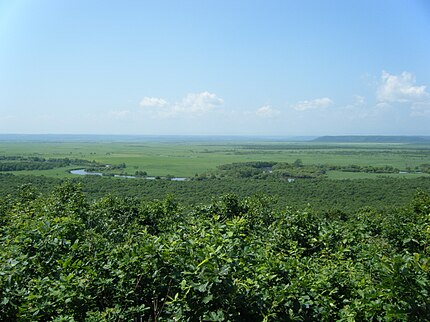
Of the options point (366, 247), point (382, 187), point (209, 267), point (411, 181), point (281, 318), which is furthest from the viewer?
point (411, 181)

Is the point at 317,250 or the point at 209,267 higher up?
the point at 209,267

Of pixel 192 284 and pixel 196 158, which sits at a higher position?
pixel 192 284

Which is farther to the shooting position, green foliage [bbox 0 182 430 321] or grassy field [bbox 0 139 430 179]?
grassy field [bbox 0 139 430 179]

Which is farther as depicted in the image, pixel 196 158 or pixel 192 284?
pixel 196 158

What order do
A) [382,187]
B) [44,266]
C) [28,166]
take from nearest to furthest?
[44,266] < [382,187] < [28,166]

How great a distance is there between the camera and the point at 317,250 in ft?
23.9

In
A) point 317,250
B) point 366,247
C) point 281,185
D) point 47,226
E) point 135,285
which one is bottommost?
point 281,185

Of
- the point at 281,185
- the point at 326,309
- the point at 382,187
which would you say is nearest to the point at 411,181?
the point at 382,187

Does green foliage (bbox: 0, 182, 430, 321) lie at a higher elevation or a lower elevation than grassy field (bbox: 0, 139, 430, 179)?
higher

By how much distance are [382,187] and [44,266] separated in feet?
175

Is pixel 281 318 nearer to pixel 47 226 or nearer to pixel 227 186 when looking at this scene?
pixel 47 226

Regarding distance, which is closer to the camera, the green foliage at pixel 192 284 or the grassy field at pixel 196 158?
the green foliage at pixel 192 284

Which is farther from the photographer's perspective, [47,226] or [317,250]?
[317,250]

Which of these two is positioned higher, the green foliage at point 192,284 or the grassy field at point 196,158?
the green foliage at point 192,284
